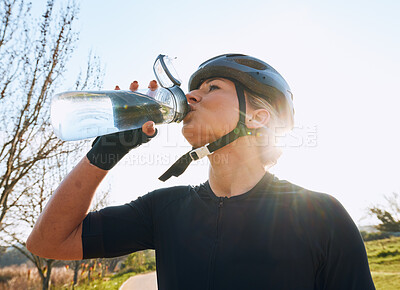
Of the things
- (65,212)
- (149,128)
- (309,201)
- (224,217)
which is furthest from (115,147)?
(309,201)

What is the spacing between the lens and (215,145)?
2115 mm

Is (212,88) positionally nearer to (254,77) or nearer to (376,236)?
(254,77)

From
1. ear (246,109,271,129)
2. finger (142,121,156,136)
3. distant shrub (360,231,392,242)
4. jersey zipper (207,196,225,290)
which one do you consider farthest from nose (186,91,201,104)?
distant shrub (360,231,392,242)

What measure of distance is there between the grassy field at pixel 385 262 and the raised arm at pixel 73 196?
360 inches

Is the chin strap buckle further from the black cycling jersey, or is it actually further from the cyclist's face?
the black cycling jersey

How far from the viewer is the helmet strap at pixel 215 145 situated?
2.12 metres

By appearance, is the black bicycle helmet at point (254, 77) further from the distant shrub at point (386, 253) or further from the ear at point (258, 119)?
the distant shrub at point (386, 253)

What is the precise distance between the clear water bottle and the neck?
0.45 meters

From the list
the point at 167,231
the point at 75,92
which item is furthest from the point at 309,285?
the point at 75,92

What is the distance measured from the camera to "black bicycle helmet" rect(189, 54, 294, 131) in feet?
7.80

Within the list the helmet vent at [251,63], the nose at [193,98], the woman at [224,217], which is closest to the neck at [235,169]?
the woman at [224,217]

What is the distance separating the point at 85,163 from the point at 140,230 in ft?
2.09

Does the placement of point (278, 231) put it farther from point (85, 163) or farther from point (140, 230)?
point (85, 163)

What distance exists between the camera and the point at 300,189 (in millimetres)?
1896
